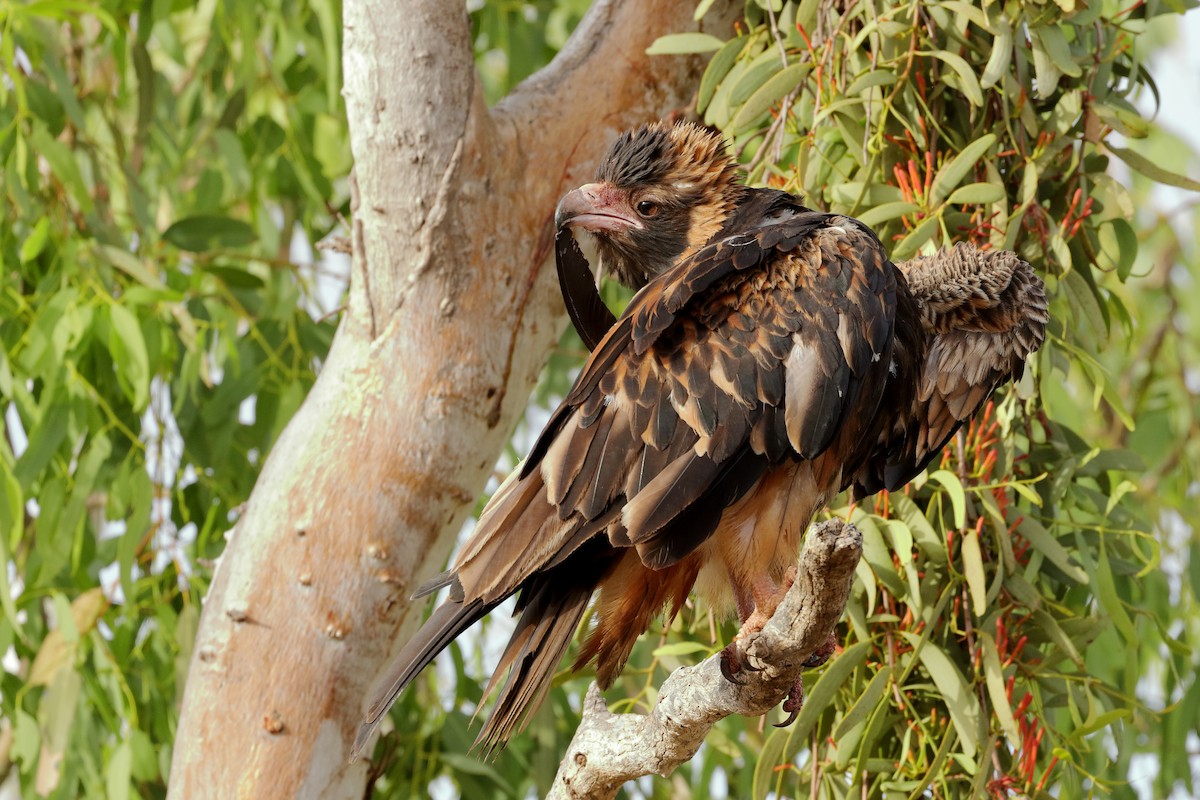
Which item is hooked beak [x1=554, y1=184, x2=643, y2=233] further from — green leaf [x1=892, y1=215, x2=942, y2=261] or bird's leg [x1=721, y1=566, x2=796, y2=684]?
bird's leg [x1=721, y1=566, x2=796, y2=684]

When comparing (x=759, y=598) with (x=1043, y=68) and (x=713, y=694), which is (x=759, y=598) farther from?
(x=1043, y=68)

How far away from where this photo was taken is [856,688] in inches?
99.7

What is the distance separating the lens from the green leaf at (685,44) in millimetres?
2920

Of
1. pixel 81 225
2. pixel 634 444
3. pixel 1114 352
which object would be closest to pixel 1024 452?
pixel 634 444

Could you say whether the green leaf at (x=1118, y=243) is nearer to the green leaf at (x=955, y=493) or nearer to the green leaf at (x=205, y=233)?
the green leaf at (x=955, y=493)

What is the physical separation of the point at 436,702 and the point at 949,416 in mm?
1584

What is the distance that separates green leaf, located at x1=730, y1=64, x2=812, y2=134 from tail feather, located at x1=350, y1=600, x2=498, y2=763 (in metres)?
1.06

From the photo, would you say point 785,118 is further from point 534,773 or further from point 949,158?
point 534,773

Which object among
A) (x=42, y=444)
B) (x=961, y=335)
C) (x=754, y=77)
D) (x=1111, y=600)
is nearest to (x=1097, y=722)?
(x=1111, y=600)

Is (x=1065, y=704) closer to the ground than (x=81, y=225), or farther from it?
closer to the ground

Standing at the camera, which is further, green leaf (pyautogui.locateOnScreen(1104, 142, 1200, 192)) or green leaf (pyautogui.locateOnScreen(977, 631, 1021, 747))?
green leaf (pyautogui.locateOnScreen(1104, 142, 1200, 192))

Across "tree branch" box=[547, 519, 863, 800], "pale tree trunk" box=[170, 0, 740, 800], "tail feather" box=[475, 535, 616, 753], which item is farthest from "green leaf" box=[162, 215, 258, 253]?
"tree branch" box=[547, 519, 863, 800]

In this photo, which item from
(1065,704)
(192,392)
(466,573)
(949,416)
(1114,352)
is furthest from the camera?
(1114,352)

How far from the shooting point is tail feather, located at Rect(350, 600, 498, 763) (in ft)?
6.81
